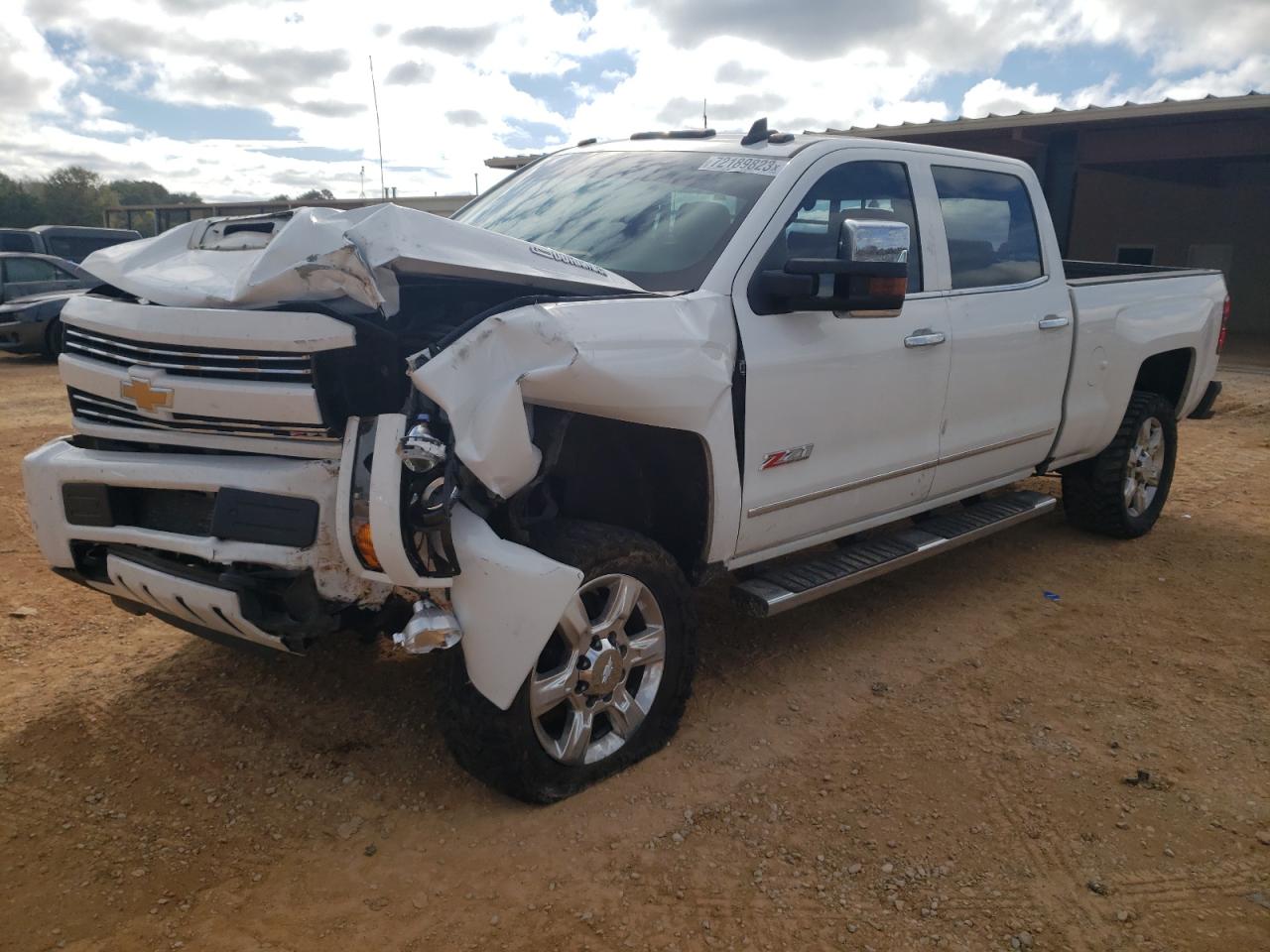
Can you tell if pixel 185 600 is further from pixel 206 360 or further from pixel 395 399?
pixel 395 399

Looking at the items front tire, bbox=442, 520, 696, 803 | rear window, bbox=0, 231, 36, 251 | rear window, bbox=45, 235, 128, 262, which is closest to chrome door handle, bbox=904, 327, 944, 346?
front tire, bbox=442, 520, 696, 803

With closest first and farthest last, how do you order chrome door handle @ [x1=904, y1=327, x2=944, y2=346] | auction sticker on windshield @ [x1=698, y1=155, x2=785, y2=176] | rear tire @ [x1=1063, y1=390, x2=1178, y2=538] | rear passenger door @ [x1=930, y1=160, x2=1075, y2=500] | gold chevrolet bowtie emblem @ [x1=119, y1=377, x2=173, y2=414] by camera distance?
gold chevrolet bowtie emblem @ [x1=119, y1=377, x2=173, y2=414] → auction sticker on windshield @ [x1=698, y1=155, x2=785, y2=176] → chrome door handle @ [x1=904, y1=327, x2=944, y2=346] → rear passenger door @ [x1=930, y1=160, x2=1075, y2=500] → rear tire @ [x1=1063, y1=390, x2=1178, y2=538]

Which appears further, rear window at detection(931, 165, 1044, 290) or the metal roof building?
the metal roof building

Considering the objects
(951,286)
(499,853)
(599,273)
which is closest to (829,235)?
(951,286)

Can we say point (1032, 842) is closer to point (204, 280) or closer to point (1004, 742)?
point (1004, 742)

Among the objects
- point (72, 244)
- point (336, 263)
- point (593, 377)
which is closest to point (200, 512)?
point (336, 263)

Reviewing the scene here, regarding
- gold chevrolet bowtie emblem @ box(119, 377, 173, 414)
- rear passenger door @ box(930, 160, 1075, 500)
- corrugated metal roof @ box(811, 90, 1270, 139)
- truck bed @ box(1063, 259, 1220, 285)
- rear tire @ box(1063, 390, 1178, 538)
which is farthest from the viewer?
corrugated metal roof @ box(811, 90, 1270, 139)

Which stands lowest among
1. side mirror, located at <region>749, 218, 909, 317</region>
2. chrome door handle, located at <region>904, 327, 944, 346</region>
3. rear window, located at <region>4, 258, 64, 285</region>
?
rear window, located at <region>4, 258, 64, 285</region>

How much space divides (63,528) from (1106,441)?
16.7 ft

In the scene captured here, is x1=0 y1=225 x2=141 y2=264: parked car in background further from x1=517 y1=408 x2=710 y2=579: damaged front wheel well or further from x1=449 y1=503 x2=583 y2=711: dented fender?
x1=449 y1=503 x2=583 y2=711: dented fender

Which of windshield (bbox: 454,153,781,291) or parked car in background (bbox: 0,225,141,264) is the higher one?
windshield (bbox: 454,153,781,291)

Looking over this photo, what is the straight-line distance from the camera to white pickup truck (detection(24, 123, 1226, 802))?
2.62 metres

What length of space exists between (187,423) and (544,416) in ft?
3.45

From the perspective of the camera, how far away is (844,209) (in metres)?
3.87
